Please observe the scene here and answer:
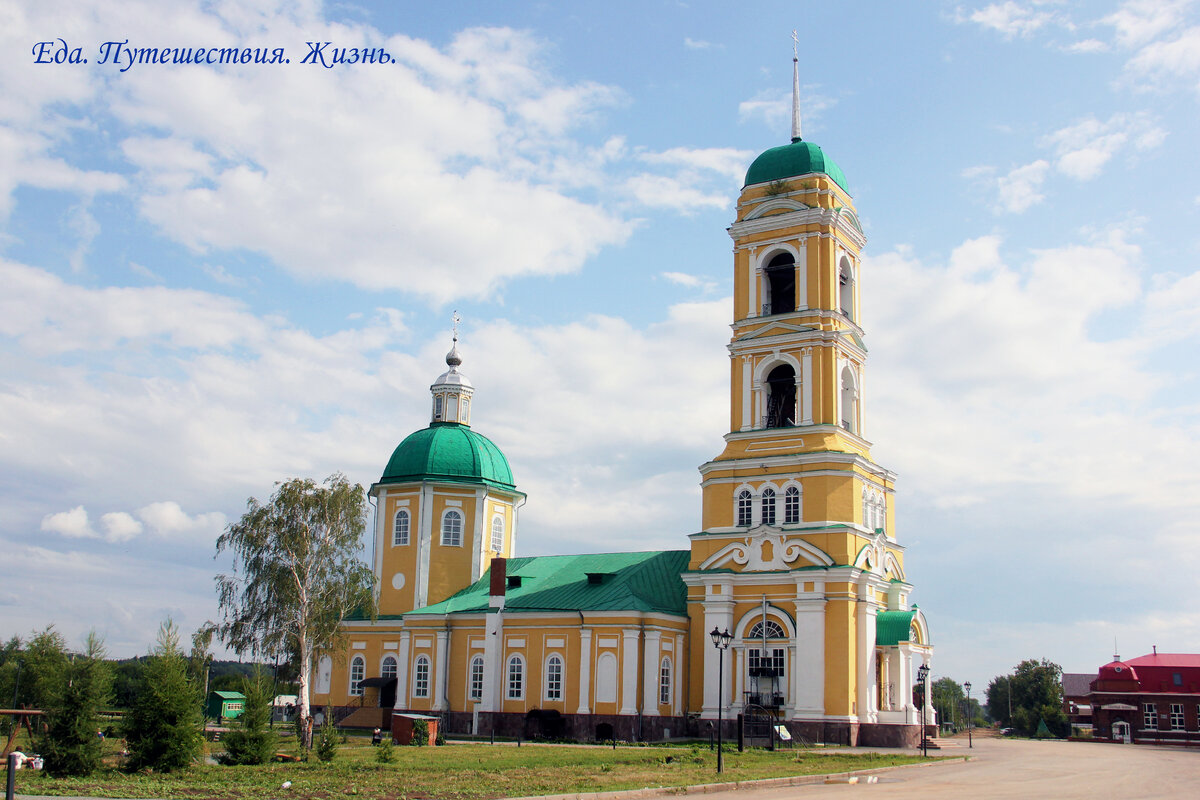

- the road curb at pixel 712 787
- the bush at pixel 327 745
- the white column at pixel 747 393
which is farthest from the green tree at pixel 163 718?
the white column at pixel 747 393

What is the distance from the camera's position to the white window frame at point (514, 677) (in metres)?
41.9

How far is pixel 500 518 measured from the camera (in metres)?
49.8

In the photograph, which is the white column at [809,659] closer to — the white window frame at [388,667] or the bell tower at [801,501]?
the bell tower at [801,501]

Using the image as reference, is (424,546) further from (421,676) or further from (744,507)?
(744,507)

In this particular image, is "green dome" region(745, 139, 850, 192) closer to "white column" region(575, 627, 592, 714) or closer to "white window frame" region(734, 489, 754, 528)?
"white window frame" region(734, 489, 754, 528)

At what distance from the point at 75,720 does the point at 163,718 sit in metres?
1.57

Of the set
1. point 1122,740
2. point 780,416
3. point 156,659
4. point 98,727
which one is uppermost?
point 780,416

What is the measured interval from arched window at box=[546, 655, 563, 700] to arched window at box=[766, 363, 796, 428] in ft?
40.6

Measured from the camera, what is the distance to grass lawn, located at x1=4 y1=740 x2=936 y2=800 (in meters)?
17.9

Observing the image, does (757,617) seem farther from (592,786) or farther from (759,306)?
(592,786)

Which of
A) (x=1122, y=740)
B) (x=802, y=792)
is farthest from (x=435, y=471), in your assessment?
(x=1122, y=740)

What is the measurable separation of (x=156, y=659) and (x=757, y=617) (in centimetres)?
2329

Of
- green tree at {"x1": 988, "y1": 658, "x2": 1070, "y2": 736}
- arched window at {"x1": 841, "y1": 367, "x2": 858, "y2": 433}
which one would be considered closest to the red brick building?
green tree at {"x1": 988, "y1": 658, "x2": 1070, "y2": 736}

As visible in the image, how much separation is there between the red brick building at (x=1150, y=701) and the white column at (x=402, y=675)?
3829 centimetres
